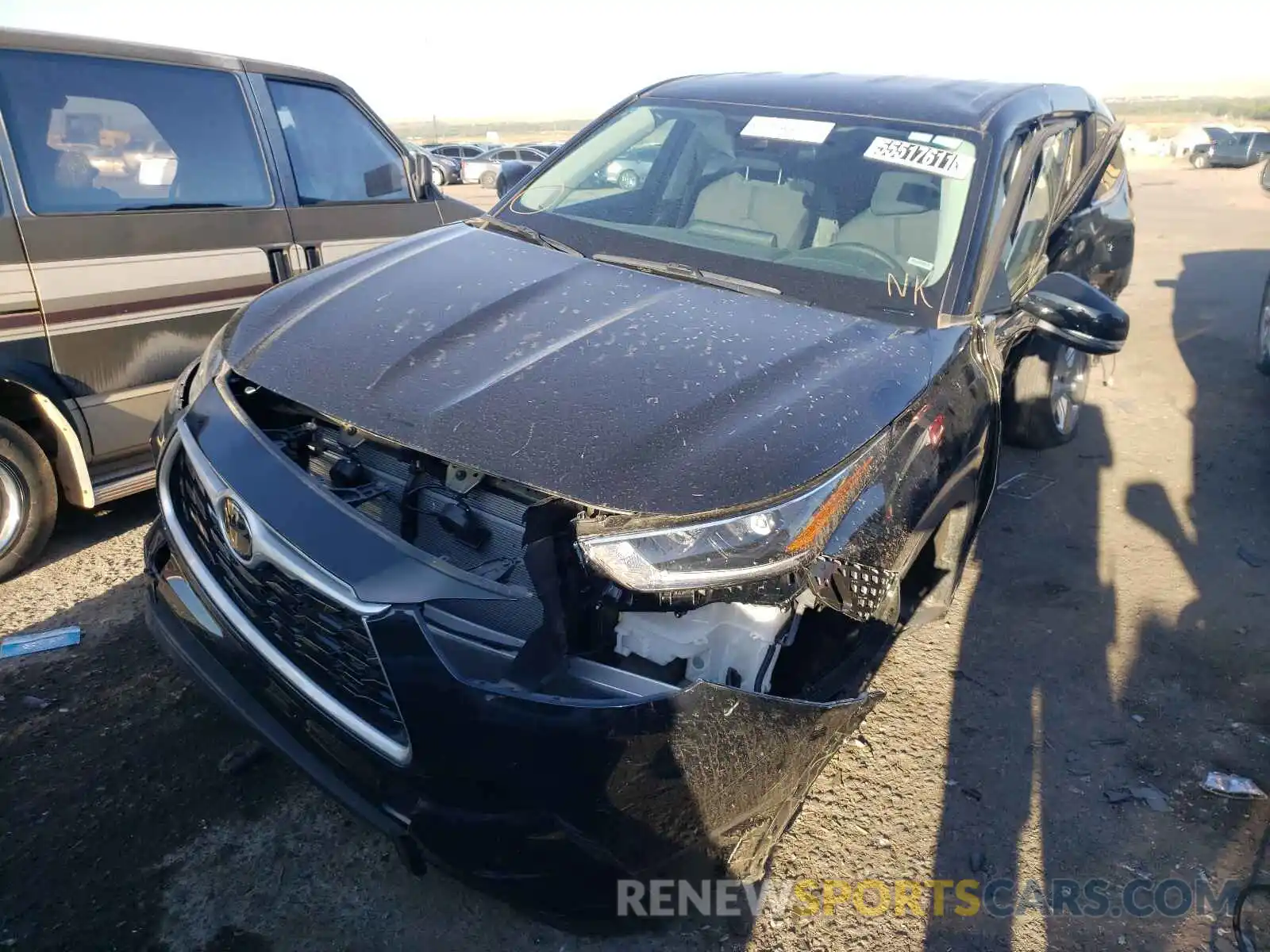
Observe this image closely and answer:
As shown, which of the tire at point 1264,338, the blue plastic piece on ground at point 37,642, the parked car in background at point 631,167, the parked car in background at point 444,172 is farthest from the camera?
the tire at point 1264,338

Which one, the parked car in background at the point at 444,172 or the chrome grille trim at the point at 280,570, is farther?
the parked car in background at the point at 444,172

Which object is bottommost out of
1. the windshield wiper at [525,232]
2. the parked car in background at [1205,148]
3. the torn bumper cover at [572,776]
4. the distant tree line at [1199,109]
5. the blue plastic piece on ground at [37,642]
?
the distant tree line at [1199,109]

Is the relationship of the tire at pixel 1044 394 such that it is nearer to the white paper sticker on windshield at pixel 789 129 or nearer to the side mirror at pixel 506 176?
the white paper sticker on windshield at pixel 789 129

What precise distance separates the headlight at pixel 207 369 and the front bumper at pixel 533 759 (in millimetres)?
554

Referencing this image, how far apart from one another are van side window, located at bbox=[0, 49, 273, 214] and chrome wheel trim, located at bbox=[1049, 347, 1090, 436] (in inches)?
164

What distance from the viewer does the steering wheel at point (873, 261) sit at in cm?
284

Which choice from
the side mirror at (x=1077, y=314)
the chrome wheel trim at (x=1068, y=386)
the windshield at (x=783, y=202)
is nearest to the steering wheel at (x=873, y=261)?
the windshield at (x=783, y=202)

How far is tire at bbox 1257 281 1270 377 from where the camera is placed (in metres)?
6.16

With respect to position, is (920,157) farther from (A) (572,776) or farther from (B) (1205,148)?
(B) (1205,148)

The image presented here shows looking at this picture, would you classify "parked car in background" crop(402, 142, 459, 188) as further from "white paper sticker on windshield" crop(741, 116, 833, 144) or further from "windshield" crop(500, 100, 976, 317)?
"white paper sticker on windshield" crop(741, 116, 833, 144)

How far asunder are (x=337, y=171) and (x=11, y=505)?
6.91 feet

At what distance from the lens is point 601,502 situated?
1803 millimetres

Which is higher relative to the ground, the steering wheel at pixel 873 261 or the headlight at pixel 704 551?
the steering wheel at pixel 873 261

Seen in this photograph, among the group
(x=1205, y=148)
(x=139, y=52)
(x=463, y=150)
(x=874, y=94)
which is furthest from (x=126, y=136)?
(x=1205, y=148)
